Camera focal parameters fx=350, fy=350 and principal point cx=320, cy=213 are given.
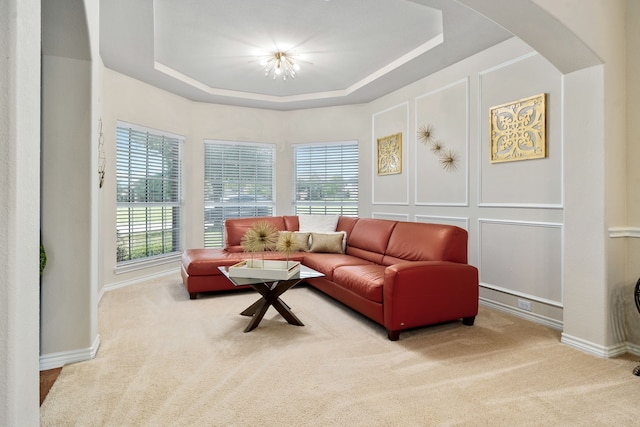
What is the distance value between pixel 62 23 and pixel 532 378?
144 inches

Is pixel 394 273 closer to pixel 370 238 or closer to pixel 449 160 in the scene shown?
pixel 370 238

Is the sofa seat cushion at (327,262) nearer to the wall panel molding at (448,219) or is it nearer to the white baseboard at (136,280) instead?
the wall panel molding at (448,219)

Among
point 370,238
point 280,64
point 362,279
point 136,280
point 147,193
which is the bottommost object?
point 136,280

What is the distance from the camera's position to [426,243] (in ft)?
11.3

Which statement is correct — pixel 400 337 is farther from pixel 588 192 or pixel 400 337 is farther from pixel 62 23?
pixel 62 23

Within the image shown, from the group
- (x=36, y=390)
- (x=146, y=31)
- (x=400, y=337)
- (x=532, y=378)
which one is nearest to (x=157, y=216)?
(x=146, y=31)

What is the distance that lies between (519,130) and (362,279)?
2084 millimetres

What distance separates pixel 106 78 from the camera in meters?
4.13

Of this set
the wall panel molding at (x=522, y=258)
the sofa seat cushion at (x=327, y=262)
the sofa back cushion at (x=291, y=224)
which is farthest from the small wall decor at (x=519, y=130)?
the sofa back cushion at (x=291, y=224)

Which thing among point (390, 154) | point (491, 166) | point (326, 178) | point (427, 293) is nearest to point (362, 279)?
point (427, 293)

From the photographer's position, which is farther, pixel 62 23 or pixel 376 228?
pixel 376 228

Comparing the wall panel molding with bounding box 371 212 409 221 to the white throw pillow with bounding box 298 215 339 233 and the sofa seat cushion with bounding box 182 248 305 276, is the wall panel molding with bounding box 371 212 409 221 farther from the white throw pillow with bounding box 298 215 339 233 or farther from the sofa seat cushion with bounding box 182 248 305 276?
the sofa seat cushion with bounding box 182 248 305 276

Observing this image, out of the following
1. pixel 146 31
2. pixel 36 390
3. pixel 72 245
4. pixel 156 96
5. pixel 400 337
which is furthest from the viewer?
pixel 156 96

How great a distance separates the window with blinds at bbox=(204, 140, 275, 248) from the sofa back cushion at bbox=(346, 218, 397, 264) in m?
2.02
